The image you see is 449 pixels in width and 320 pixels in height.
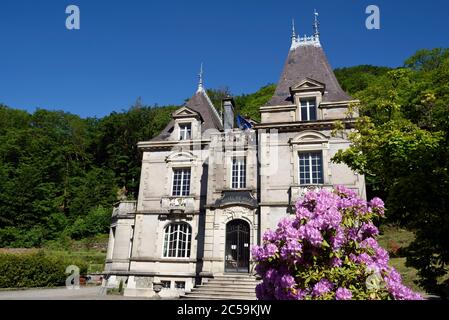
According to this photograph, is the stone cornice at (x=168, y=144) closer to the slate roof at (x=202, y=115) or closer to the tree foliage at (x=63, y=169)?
the slate roof at (x=202, y=115)

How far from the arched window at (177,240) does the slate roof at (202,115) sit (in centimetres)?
584

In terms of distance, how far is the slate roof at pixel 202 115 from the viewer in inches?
850

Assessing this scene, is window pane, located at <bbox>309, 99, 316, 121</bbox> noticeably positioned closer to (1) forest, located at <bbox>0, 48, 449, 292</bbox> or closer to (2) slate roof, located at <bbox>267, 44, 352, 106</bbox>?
(2) slate roof, located at <bbox>267, 44, 352, 106</bbox>

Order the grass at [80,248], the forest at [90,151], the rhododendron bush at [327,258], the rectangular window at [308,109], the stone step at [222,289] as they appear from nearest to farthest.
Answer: the rhododendron bush at [327,258] < the stone step at [222,289] < the rectangular window at [308,109] < the forest at [90,151] < the grass at [80,248]

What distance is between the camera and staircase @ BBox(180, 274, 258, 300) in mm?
14797

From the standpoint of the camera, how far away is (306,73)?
20.7 metres

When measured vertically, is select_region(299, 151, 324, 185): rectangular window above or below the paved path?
above

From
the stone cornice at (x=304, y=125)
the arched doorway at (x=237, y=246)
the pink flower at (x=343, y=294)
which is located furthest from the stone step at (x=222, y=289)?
the pink flower at (x=343, y=294)

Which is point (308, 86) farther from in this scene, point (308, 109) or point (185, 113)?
point (185, 113)

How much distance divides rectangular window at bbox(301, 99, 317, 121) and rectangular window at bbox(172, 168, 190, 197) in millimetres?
7515

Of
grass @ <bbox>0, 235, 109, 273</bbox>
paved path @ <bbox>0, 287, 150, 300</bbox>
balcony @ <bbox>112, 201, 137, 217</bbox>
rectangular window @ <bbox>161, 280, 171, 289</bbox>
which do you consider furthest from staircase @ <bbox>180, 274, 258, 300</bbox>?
grass @ <bbox>0, 235, 109, 273</bbox>

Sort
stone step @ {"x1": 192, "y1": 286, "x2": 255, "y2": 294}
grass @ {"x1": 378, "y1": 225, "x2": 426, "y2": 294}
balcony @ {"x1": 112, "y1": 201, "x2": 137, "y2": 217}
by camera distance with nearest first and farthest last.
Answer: stone step @ {"x1": 192, "y1": 286, "x2": 255, "y2": 294} < grass @ {"x1": 378, "y1": 225, "x2": 426, "y2": 294} < balcony @ {"x1": 112, "y1": 201, "x2": 137, "y2": 217}

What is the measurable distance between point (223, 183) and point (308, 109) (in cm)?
632

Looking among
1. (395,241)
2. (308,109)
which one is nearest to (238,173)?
(308,109)
